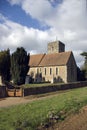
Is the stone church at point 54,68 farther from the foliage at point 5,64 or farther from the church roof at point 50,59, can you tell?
the foliage at point 5,64

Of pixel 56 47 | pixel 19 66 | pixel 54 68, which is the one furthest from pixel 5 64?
pixel 56 47

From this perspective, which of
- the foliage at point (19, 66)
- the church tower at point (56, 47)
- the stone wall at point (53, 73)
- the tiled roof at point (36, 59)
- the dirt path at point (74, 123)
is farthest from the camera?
the church tower at point (56, 47)

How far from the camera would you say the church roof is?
62.3 meters

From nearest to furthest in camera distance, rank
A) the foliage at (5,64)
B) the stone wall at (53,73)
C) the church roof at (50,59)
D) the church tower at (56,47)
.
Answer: the foliage at (5,64) → the stone wall at (53,73) → the church roof at (50,59) → the church tower at (56,47)

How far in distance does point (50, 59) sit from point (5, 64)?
18.7 metres

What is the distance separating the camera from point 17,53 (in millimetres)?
49625

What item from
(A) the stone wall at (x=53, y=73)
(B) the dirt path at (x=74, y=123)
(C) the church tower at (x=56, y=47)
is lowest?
(B) the dirt path at (x=74, y=123)

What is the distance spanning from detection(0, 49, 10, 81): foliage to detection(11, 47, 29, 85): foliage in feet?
4.41

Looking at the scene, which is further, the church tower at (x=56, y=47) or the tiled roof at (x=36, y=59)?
the church tower at (x=56, y=47)

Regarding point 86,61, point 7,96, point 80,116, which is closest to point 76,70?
point 86,61

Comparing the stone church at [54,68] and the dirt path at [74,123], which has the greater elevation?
the stone church at [54,68]

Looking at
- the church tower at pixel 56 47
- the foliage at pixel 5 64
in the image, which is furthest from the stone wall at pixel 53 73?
the foliage at pixel 5 64

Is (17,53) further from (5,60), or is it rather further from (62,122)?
(62,122)

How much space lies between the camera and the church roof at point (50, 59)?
62.3 m
